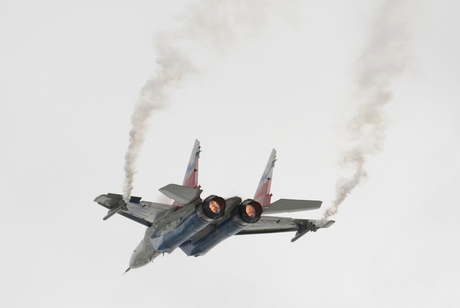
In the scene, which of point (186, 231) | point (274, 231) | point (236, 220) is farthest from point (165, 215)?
point (274, 231)

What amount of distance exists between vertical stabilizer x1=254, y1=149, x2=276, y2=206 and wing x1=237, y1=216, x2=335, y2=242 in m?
1.09

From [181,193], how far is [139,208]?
4.00 metres

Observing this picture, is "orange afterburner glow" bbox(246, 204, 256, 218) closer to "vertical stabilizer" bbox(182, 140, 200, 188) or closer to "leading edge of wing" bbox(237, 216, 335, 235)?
"leading edge of wing" bbox(237, 216, 335, 235)

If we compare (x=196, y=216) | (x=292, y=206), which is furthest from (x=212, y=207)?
(x=292, y=206)

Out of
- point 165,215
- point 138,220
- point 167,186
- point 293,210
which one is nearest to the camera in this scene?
point 167,186

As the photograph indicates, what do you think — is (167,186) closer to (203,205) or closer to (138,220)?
(203,205)

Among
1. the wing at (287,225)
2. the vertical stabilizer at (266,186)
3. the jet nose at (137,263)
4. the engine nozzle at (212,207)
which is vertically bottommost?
the jet nose at (137,263)

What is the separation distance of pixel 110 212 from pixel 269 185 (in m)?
7.49

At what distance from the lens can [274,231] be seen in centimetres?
2892

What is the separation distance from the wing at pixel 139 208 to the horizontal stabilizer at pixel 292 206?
514 centimetres

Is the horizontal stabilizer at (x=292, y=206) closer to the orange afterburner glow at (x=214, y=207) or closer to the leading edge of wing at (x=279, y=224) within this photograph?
the orange afterburner glow at (x=214, y=207)

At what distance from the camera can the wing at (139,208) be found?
23.1 meters

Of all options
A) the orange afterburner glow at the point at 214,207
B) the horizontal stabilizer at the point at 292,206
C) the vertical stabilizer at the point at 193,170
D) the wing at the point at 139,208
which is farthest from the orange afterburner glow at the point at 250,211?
the vertical stabilizer at the point at 193,170

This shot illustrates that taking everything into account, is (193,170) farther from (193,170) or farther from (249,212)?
(249,212)
